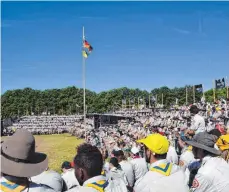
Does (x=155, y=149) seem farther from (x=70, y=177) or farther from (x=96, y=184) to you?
(x=70, y=177)

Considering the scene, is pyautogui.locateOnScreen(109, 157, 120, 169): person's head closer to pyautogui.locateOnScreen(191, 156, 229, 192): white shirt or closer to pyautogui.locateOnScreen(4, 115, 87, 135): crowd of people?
pyautogui.locateOnScreen(191, 156, 229, 192): white shirt

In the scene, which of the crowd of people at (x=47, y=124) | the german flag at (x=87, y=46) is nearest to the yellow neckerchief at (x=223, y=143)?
the german flag at (x=87, y=46)

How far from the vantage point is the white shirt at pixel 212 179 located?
13.6 ft

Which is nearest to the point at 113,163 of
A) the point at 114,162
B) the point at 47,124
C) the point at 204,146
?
the point at 114,162

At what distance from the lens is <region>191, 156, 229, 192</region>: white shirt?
4156 millimetres

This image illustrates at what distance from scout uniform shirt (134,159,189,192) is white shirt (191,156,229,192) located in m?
0.24

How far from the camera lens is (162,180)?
389 cm

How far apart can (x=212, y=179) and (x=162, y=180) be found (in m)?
0.69

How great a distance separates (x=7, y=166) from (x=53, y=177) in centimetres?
243

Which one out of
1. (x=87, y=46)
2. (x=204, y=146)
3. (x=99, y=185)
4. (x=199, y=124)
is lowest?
(x=99, y=185)

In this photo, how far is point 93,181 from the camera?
11.0 feet

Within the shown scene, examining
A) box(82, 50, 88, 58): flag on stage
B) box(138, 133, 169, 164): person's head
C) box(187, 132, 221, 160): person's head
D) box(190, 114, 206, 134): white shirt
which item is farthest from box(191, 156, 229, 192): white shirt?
box(82, 50, 88, 58): flag on stage

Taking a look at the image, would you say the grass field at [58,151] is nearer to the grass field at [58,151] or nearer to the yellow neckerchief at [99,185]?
the grass field at [58,151]

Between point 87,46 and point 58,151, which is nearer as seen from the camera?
point 87,46
